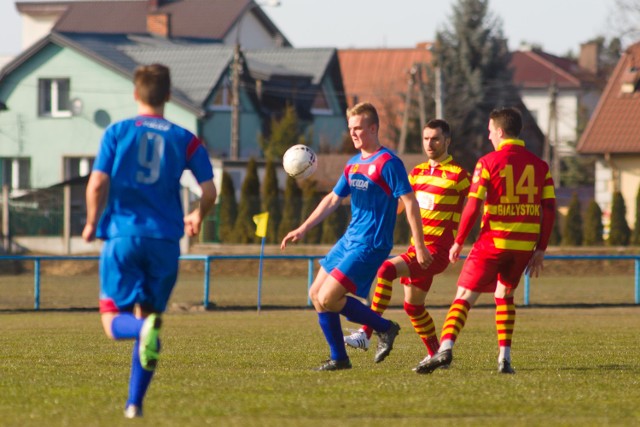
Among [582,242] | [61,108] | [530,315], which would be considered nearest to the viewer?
[530,315]

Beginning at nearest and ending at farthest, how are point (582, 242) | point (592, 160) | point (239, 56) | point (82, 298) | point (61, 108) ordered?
point (82, 298) < point (582, 242) < point (239, 56) < point (61, 108) < point (592, 160)

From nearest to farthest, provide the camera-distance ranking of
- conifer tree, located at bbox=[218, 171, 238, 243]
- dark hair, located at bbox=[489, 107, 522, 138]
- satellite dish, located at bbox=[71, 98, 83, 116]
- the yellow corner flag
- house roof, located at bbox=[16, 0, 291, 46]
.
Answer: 1. dark hair, located at bbox=[489, 107, 522, 138]
2. the yellow corner flag
3. conifer tree, located at bbox=[218, 171, 238, 243]
4. satellite dish, located at bbox=[71, 98, 83, 116]
5. house roof, located at bbox=[16, 0, 291, 46]

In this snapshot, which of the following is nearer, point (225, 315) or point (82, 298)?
point (225, 315)

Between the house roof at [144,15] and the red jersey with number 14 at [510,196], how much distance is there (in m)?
64.4

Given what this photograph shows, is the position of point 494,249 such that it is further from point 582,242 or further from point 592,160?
point 592,160

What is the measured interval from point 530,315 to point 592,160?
5391 centimetres

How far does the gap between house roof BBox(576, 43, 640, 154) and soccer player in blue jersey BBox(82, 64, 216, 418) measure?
3956 centimetres

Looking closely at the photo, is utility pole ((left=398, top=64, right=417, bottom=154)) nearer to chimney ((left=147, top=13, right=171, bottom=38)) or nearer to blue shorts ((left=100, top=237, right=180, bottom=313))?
chimney ((left=147, top=13, right=171, bottom=38))

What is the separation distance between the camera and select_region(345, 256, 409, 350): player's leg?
1043 cm

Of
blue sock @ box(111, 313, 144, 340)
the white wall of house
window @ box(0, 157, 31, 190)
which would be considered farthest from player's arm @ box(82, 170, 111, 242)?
the white wall of house

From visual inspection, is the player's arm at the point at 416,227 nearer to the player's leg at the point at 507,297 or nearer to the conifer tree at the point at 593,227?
the player's leg at the point at 507,297

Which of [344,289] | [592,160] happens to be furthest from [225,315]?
[592,160]

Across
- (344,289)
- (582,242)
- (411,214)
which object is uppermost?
(411,214)

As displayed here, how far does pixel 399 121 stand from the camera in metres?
64.9
